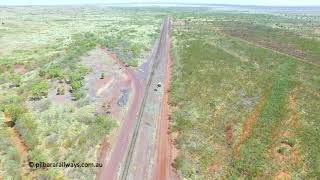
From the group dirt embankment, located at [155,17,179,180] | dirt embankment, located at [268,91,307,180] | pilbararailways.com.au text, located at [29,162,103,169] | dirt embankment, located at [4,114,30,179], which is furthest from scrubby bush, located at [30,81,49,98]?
dirt embankment, located at [268,91,307,180]

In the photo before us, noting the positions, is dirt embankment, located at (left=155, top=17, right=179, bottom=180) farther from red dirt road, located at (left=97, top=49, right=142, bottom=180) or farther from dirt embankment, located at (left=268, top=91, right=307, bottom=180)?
dirt embankment, located at (left=268, top=91, right=307, bottom=180)

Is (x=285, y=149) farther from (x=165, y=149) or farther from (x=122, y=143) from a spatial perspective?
(x=122, y=143)

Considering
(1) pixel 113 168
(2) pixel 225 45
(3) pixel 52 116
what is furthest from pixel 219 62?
(1) pixel 113 168

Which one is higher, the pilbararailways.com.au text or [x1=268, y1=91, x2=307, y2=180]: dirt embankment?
[x1=268, y1=91, x2=307, y2=180]: dirt embankment

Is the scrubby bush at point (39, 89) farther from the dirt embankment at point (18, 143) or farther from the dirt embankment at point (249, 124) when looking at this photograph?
the dirt embankment at point (249, 124)

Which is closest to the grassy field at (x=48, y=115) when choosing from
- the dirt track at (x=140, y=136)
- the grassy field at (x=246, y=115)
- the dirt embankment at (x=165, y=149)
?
the dirt track at (x=140, y=136)

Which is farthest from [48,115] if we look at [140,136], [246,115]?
[246,115]

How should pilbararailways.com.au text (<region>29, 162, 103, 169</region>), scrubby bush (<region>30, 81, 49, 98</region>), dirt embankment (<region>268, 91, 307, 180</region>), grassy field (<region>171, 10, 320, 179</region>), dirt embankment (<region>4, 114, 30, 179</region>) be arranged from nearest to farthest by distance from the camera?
dirt embankment (<region>4, 114, 30, 179</region>)
pilbararailways.com.au text (<region>29, 162, 103, 169</region>)
dirt embankment (<region>268, 91, 307, 180</region>)
grassy field (<region>171, 10, 320, 179</region>)
scrubby bush (<region>30, 81, 49, 98</region>)

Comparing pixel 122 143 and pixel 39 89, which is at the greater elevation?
pixel 39 89

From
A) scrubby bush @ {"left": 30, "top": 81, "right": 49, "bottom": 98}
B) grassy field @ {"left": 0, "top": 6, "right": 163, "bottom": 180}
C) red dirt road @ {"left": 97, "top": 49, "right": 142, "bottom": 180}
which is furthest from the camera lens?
scrubby bush @ {"left": 30, "top": 81, "right": 49, "bottom": 98}
